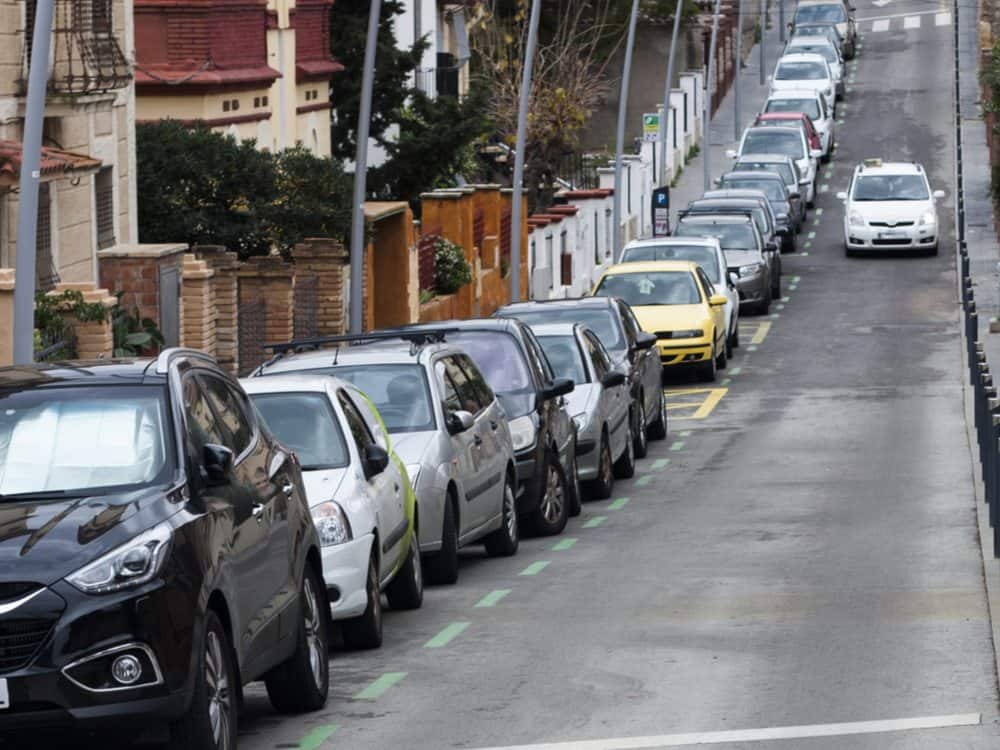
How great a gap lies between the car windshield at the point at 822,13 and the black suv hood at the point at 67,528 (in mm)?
92524

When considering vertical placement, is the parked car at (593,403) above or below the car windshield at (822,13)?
below

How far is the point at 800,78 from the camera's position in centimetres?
8306

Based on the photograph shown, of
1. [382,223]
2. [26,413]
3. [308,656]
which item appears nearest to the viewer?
[26,413]

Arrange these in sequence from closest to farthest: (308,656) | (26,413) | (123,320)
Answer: (26,413)
(308,656)
(123,320)

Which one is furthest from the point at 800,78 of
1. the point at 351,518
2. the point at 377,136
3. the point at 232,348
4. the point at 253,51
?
the point at 351,518

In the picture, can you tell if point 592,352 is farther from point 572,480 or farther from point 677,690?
point 677,690

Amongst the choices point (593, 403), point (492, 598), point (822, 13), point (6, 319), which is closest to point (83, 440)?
point (492, 598)

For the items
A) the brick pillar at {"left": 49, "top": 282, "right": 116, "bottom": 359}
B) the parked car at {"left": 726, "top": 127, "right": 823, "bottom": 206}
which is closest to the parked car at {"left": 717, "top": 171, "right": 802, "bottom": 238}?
the parked car at {"left": 726, "top": 127, "right": 823, "bottom": 206}

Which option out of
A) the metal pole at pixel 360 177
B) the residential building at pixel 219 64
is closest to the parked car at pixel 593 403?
the metal pole at pixel 360 177

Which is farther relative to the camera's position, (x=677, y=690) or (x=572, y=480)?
(x=572, y=480)

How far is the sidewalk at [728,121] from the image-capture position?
71062 mm

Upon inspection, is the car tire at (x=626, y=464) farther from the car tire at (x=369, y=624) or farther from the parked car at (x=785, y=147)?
the parked car at (x=785, y=147)

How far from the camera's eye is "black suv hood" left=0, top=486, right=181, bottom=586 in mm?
8727

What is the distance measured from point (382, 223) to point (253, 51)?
3.52 meters
